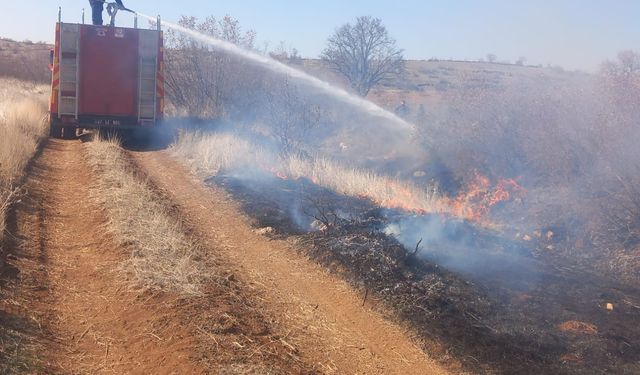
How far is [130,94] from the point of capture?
14.8 metres

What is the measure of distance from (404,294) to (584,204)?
4.96 m

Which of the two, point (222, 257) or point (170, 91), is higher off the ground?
point (170, 91)

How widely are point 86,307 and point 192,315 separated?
3.46 feet

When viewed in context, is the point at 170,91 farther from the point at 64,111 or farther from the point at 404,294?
the point at 404,294

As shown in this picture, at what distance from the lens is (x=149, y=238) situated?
20.8ft

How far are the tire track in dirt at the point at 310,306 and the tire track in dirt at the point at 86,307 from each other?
106 centimetres

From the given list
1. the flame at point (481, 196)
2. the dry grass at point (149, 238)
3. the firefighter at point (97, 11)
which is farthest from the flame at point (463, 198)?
the firefighter at point (97, 11)

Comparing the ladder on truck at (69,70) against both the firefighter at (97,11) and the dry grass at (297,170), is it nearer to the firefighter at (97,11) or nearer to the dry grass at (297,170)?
the firefighter at (97,11)

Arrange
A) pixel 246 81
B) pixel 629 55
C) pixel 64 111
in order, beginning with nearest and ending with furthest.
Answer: pixel 629 55 → pixel 64 111 → pixel 246 81

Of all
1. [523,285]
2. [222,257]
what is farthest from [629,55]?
[222,257]

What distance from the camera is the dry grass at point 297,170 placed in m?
10.7

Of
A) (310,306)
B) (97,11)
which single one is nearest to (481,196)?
(310,306)

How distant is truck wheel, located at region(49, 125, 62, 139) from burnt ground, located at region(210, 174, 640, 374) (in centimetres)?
894

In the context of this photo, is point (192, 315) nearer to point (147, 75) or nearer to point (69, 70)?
point (147, 75)
